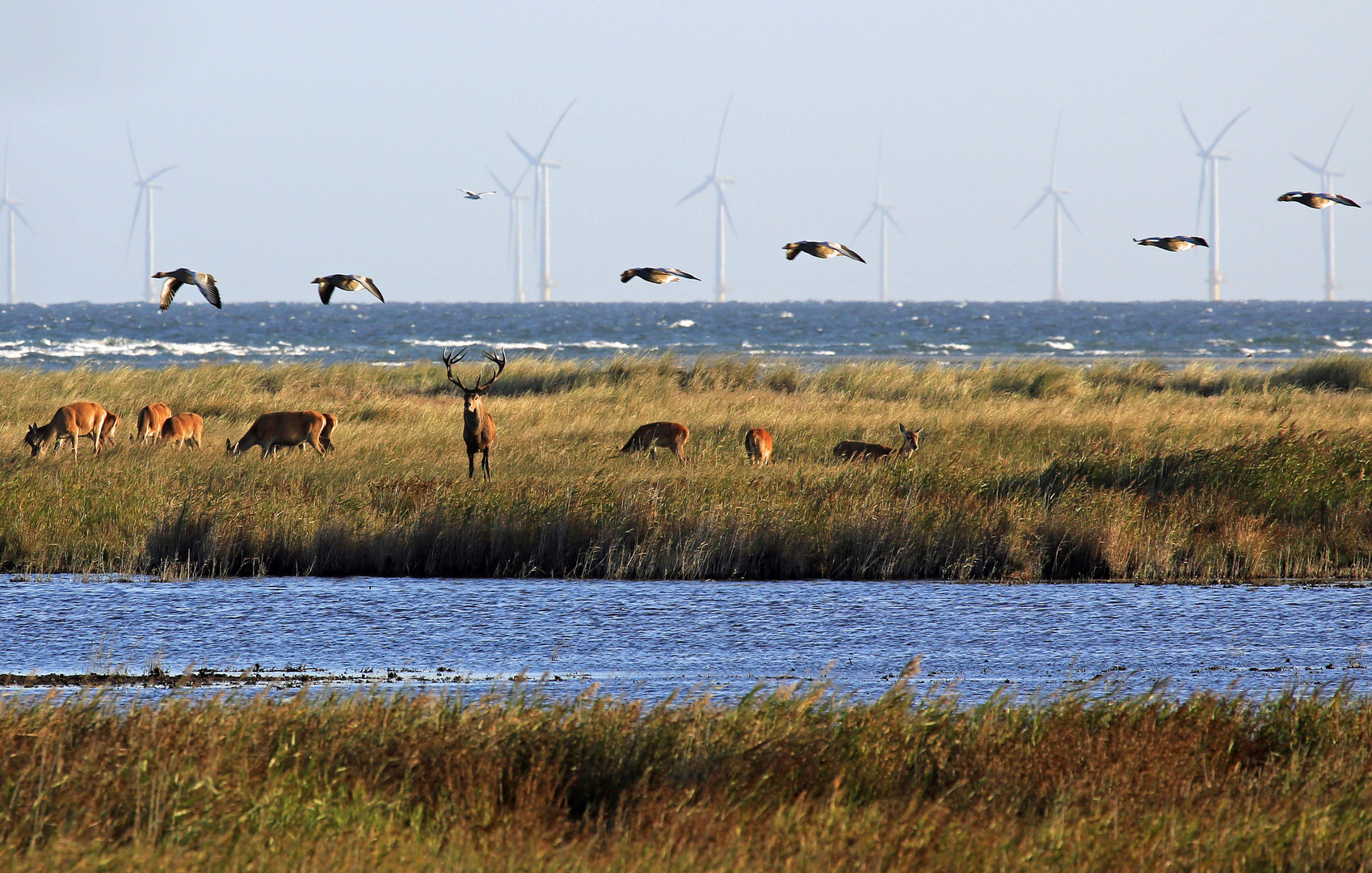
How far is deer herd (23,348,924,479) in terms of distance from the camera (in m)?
17.5

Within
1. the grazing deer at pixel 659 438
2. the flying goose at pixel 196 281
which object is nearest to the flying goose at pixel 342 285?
the flying goose at pixel 196 281

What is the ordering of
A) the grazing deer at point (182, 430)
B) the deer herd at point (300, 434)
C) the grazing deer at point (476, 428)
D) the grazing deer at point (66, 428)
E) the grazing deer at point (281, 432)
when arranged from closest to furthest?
the grazing deer at point (476, 428), the deer herd at point (300, 434), the grazing deer at point (66, 428), the grazing deer at point (281, 432), the grazing deer at point (182, 430)

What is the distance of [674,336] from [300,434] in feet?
210

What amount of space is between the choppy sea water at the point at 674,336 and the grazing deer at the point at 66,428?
25294 mm

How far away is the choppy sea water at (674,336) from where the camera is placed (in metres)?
61.8

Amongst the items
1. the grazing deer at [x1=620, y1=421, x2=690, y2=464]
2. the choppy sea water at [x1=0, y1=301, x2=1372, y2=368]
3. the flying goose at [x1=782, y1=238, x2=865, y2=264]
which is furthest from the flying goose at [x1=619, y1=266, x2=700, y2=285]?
the choppy sea water at [x1=0, y1=301, x2=1372, y2=368]

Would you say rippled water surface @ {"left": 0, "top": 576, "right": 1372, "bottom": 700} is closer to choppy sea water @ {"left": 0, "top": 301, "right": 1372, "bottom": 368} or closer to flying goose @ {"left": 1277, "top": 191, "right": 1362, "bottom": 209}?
flying goose @ {"left": 1277, "top": 191, "right": 1362, "bottom": 209}

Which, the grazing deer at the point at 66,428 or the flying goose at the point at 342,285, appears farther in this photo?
the grazing deer at the point at 66,428

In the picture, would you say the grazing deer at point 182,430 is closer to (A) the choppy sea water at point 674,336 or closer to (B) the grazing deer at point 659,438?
(B) the grazing deer at point 659,438

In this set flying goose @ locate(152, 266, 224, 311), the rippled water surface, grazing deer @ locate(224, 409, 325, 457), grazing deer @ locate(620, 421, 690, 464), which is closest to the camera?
the rippled water surface

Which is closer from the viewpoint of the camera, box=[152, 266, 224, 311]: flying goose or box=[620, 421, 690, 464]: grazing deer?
box=[152, 266, 224, 311]: flying goose

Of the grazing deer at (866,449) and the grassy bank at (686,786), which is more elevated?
the grazing deer at (866,449)

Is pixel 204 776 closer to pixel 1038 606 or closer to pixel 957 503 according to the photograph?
pixel 1038 606

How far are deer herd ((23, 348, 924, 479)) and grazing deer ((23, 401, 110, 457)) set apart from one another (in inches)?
0.4
